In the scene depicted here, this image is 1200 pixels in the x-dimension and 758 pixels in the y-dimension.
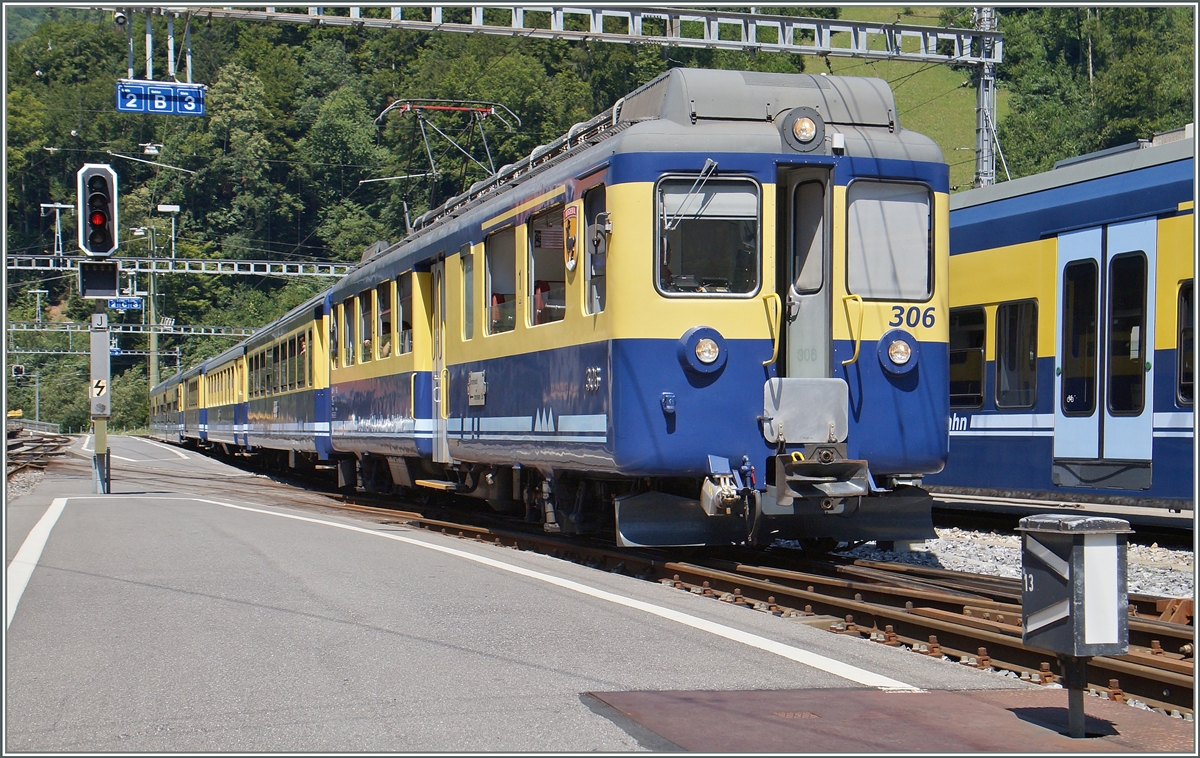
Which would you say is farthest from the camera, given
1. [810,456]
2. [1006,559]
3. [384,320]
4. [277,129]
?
[277,129]

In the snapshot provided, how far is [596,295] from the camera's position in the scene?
9.84 metres

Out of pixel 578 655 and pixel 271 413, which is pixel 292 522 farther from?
pixel 271 413

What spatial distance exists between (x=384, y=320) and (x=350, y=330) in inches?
95.4

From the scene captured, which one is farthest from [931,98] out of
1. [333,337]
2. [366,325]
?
[366,325]

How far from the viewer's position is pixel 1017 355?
13.9m

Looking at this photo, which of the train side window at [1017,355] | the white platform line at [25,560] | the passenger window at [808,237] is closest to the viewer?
the white platform line at [25,560]

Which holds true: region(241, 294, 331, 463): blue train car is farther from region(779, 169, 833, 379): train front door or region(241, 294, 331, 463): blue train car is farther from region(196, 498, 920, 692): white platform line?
region(779, 169, 833, 379): train front door

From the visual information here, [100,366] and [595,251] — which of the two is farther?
[100,366]

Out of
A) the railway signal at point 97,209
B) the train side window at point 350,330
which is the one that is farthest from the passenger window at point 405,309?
the railway signal at point 97,209

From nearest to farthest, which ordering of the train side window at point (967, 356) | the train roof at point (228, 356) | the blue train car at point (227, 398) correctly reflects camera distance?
1. the train side window at point (967, 356)
2. the blue train car at point (227, 398)
3. the train roof at point (228, 356)

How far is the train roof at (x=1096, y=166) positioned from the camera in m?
12.1

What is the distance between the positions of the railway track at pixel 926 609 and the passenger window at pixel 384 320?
5.44 metres

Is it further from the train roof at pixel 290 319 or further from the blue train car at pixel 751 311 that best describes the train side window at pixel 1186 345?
the train roof at pixel 290 319

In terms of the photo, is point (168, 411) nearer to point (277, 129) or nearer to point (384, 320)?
point (277, 129)
